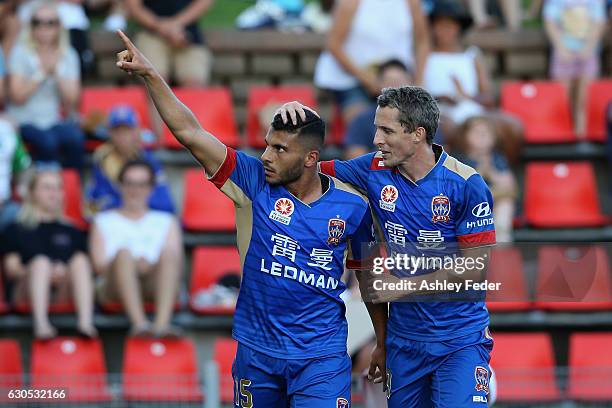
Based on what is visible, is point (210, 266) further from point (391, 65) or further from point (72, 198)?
point (391, 65)

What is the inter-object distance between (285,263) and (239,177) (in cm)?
51

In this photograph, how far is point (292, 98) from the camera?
42.2 feet

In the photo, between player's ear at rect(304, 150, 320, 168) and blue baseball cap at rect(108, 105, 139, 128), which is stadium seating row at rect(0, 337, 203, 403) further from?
player's ear at rect(304, 150, 320, 168)

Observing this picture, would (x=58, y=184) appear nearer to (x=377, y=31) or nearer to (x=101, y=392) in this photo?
(x=101, y=392)

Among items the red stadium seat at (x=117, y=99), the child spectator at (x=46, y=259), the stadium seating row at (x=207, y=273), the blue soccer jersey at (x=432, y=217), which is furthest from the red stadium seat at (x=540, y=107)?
the blue soccer jersey at (x=432, y=217)

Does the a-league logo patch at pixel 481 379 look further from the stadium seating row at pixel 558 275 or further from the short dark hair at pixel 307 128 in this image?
the short dark hair at pixel 307 128

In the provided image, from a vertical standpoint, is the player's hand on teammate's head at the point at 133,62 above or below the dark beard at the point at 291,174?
above

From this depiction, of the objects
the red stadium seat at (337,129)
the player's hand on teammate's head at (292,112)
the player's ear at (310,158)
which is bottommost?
the player's ear at (310,158)

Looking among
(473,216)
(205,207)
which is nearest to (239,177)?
(473,216)

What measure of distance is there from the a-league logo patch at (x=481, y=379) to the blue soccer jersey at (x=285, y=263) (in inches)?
29.3

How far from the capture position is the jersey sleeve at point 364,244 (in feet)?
23.4

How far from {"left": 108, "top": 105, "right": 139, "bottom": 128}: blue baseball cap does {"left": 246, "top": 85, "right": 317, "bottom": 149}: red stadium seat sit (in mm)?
1499

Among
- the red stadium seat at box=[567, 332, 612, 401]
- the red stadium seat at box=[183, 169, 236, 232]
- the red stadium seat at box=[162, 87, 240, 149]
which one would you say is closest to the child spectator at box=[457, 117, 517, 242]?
the red stadium seat at box=[567, 332, 612, 401]

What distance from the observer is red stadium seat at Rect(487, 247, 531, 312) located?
750cm
